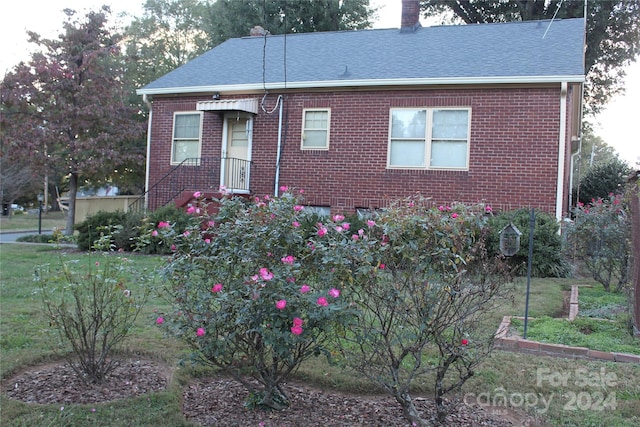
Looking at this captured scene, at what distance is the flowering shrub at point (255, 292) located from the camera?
2920 mm

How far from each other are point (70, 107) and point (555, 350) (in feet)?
44.5

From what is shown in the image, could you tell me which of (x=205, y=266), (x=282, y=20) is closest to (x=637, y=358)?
(x=205, y=266)

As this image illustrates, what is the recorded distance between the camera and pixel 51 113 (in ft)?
48.1

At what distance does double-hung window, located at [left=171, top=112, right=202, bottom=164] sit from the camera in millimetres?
13492

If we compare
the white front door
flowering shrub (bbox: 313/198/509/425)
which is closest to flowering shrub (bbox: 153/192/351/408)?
flowering shrub (bbox: 313/198/509/425)

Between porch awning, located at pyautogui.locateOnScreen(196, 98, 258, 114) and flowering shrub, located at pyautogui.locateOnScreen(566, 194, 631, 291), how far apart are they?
7.56 meters

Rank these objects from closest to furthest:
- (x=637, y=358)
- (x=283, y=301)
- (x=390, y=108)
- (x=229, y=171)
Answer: (x=283, y=301) → (x=637, y=358) → (x=390, y=108) → (x=229, y=171)

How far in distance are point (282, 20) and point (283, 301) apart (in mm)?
23165

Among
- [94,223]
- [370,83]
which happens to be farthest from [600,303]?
[94,223]

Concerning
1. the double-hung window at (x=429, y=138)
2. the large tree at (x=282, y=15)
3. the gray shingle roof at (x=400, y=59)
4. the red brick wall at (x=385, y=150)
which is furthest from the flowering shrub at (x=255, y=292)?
the large tree at (x=282, y=15)

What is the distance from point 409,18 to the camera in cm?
1468

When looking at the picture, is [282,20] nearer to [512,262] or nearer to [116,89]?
[116,89]

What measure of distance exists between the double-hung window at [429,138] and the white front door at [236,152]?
3.55m

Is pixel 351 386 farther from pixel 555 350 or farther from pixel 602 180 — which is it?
pixel 602 180
